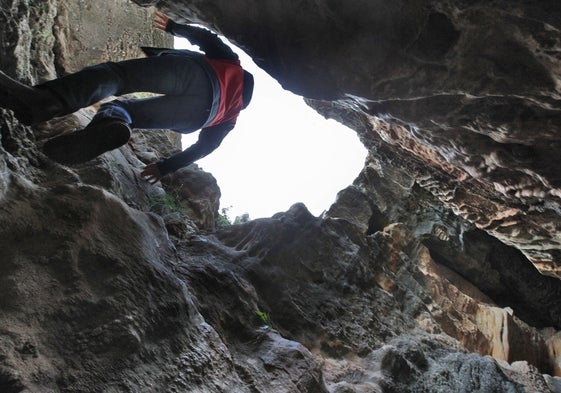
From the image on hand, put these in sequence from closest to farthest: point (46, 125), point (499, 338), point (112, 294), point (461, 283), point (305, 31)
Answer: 1. point (112, 294)
2. point (305, 31)
3. point (46, 125)
4. point (499, 338)
5. point (461, 283)

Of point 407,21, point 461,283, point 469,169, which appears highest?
point 461,283

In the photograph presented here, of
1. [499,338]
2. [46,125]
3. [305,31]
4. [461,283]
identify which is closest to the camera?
[305,31]

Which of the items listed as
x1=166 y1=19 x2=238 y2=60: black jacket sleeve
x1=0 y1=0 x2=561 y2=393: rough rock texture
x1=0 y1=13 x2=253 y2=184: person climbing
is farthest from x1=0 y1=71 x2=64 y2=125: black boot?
x1=166 y1=19 x2=238 y2=60: black jacket sleeve

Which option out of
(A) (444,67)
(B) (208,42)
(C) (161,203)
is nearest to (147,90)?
(B) (208,42)

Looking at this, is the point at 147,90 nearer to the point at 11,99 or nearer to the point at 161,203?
the point at 11,99

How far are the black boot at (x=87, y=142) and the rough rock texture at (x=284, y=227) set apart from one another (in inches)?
9.9

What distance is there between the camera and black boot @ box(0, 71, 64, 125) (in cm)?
244

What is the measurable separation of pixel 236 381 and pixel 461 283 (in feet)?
29.1

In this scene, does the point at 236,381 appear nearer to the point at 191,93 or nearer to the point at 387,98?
the point at 191,93

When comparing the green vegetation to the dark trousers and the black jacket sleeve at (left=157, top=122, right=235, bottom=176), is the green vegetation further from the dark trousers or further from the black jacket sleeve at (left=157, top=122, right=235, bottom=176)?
the dark trousers

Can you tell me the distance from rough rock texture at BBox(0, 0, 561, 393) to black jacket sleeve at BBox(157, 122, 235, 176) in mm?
454

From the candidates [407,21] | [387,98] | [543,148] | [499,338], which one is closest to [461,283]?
[499,338]

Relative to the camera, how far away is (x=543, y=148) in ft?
12.2

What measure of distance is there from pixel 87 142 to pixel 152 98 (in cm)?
101
